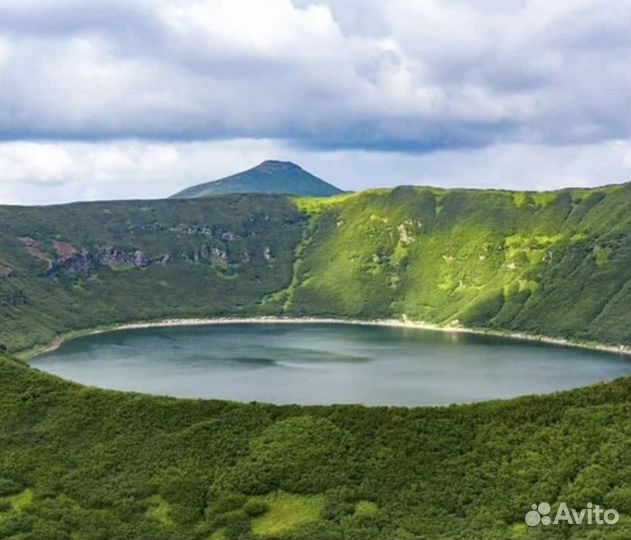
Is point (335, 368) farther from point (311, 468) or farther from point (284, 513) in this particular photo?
point (284, 513)

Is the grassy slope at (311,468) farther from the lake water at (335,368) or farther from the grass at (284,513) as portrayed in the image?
the lake water at (335,368)

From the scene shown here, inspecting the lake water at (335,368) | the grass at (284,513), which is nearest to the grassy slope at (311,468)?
the grass at (284,513)

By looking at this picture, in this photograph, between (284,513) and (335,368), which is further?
(335,368)

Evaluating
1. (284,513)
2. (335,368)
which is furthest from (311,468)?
(335,368)

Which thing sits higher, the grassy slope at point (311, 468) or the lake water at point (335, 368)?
the grassy slope at point (311, 468)

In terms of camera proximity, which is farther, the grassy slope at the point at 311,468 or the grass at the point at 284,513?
the grass at the point at 284,513

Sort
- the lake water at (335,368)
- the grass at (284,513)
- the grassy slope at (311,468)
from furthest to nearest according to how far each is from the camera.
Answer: the lake water at (335,368), the grass at (284,513), the grassy slope at (311,468)
